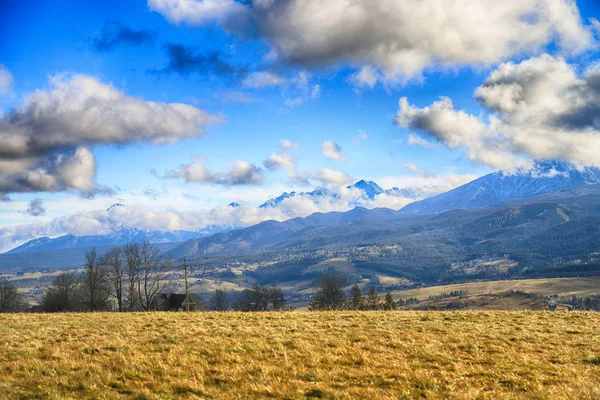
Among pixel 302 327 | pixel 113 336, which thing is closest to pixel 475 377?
pixel 302 327

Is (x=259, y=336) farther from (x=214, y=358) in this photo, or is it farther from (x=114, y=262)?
(x=114, y=262)

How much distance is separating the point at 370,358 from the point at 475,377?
3967 mm

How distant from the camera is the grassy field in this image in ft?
39.5

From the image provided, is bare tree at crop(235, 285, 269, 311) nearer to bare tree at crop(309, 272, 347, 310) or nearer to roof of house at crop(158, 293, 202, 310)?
roof of house at crop(158, 293, 202, 310)

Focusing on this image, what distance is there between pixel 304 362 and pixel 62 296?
93071 millimetres

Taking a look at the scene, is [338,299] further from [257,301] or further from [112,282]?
[112,282]

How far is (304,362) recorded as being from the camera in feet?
50.4

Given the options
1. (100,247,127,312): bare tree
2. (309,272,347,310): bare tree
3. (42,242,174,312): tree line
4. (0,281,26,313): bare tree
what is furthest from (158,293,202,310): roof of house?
(0,281,26,313): bare tree

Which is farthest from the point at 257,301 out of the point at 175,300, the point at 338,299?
the point at 338,299

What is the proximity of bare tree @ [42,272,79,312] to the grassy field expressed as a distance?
72370mm

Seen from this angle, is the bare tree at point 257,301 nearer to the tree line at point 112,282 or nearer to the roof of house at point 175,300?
the roof of house at point 175,300

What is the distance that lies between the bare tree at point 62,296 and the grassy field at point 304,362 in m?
72.4

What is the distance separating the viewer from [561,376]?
530 inches

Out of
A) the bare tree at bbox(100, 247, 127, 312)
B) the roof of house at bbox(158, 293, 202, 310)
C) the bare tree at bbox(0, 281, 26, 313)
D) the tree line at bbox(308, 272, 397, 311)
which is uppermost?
the bare tree at bbox(100, 247, 127, 312)
